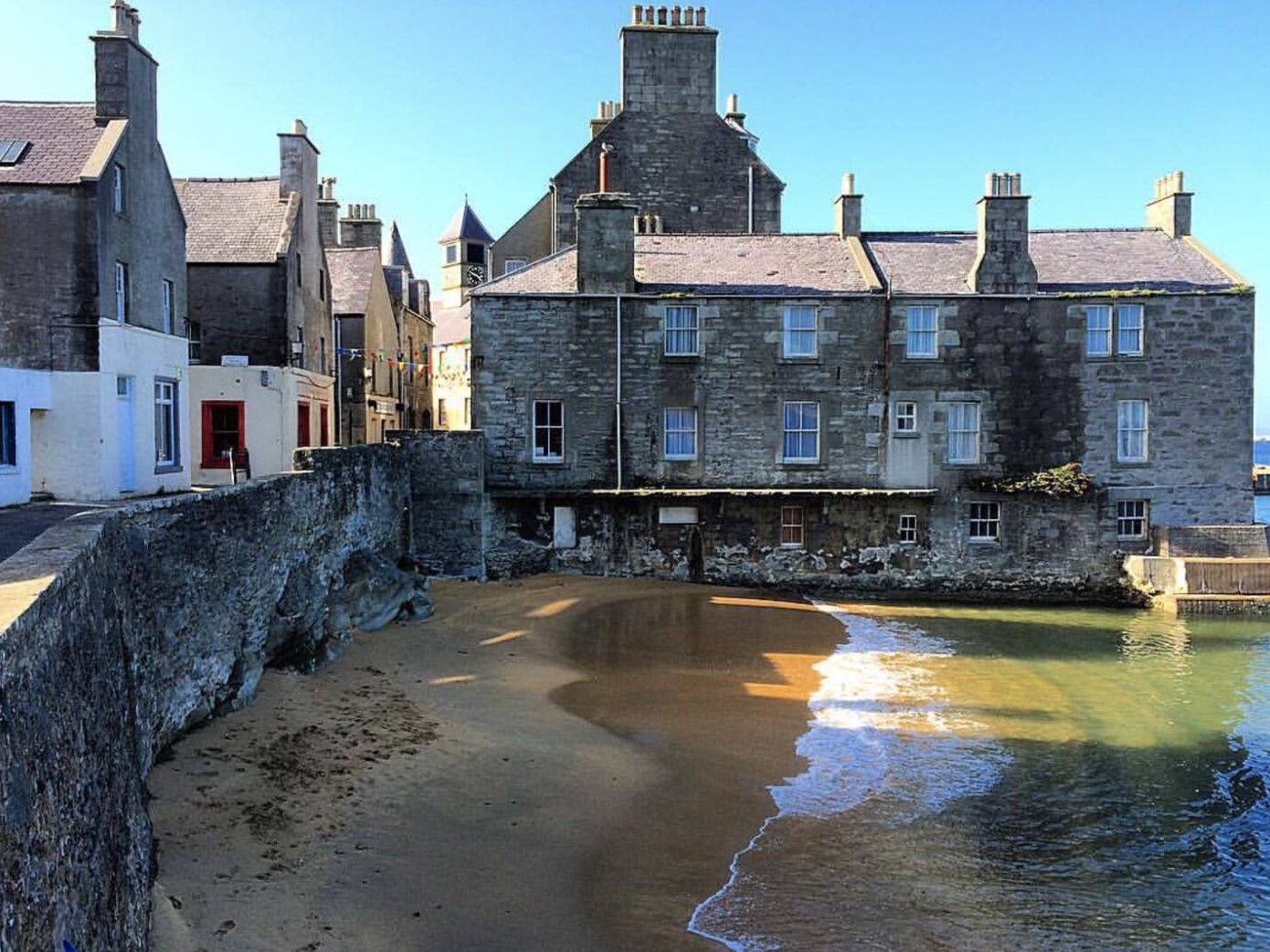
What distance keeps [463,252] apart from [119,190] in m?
31.6

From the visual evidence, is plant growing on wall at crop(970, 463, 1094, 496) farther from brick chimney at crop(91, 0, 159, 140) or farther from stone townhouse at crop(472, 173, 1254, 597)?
brick chimney at crop(91, 0, 159, 140)

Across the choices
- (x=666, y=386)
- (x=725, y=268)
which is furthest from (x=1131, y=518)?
(x=666, y=386)

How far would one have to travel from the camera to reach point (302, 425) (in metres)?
27.6

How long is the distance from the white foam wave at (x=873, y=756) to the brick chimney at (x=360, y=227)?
29.1 m

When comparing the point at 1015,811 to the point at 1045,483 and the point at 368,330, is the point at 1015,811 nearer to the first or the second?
the point at 1045,483

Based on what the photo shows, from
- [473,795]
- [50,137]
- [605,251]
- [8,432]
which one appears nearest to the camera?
A: [473,795]

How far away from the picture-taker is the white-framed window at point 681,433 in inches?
982

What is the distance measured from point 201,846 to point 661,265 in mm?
19533

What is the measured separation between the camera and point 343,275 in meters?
34.8

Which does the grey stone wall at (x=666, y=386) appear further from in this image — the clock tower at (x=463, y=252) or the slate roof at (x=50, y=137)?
the clock tower at (x=463, y=252)

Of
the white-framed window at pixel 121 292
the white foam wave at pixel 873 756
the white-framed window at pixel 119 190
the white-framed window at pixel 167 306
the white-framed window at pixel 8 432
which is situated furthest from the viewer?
the white-framed window at pixel 167 306

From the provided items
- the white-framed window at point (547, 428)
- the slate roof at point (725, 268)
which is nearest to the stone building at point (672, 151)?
the slate roof at point (725, 268)

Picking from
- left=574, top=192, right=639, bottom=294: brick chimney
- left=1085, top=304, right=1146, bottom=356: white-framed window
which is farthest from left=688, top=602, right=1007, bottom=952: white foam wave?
left=1085, top=304, right=1146, bottom=356: white-framed window

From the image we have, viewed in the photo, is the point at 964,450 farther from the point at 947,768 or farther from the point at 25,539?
the point at 25,539
